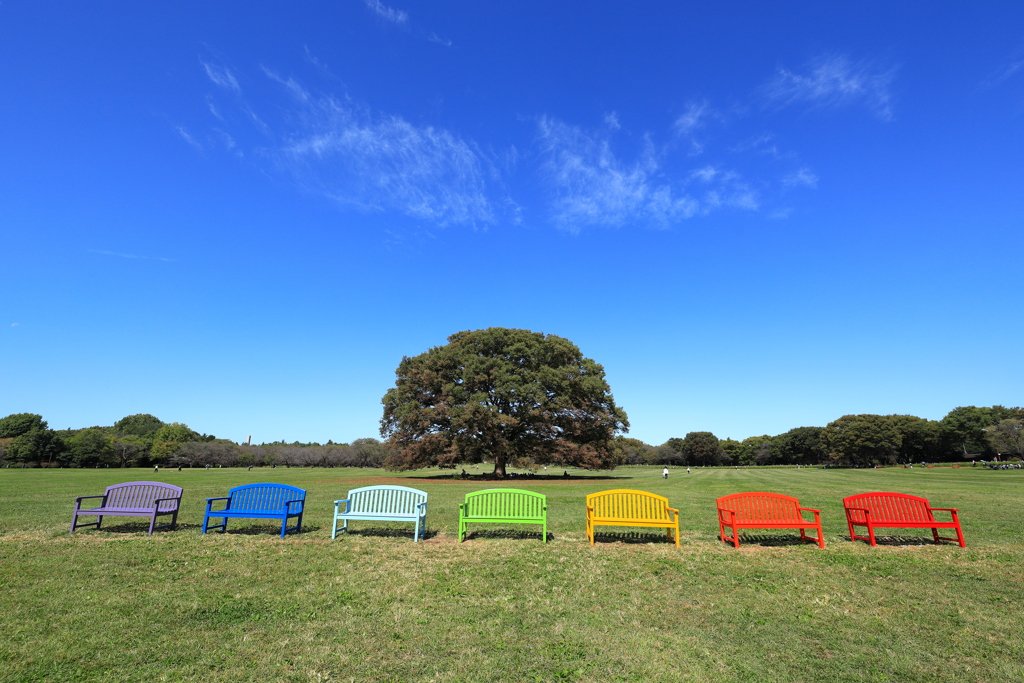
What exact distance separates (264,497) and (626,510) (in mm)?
8150

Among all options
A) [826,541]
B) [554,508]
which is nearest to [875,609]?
[826,541]

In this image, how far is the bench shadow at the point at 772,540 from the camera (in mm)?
10120

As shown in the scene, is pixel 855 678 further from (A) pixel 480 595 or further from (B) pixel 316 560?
(B) pixel 316 560

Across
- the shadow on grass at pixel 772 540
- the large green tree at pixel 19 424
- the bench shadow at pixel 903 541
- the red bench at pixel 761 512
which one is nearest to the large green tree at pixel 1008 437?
the bench shadow at pixel 903 541

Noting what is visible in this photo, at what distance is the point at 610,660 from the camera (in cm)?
482

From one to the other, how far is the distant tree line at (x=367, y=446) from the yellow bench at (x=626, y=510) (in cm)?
6303

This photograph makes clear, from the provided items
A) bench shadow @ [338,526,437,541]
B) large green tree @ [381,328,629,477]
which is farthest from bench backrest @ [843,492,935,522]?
large green tree @ [381,328,629,477]

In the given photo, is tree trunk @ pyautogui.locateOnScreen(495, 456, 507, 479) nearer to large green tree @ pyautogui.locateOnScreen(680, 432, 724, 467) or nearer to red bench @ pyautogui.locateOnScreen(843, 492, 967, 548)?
red bench @ pyautogui.locateOnScreen(843, 492, 967, 548)

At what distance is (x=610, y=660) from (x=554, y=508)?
12388mm

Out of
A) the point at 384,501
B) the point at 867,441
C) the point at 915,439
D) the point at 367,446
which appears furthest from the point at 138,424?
the point at 915,439

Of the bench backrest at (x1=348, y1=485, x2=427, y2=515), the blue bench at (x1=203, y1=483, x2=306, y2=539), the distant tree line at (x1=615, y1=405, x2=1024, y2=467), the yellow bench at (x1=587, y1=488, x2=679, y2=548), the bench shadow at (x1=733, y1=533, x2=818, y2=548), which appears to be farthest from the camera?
the distant tree line at (x1=615, y1=405, x2=1024, y2=467)

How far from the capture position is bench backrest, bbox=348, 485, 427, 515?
10625 millimetres

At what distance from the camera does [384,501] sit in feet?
35.2

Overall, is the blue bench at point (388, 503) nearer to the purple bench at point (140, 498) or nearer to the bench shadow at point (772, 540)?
the purple bench at point (140, 498)
